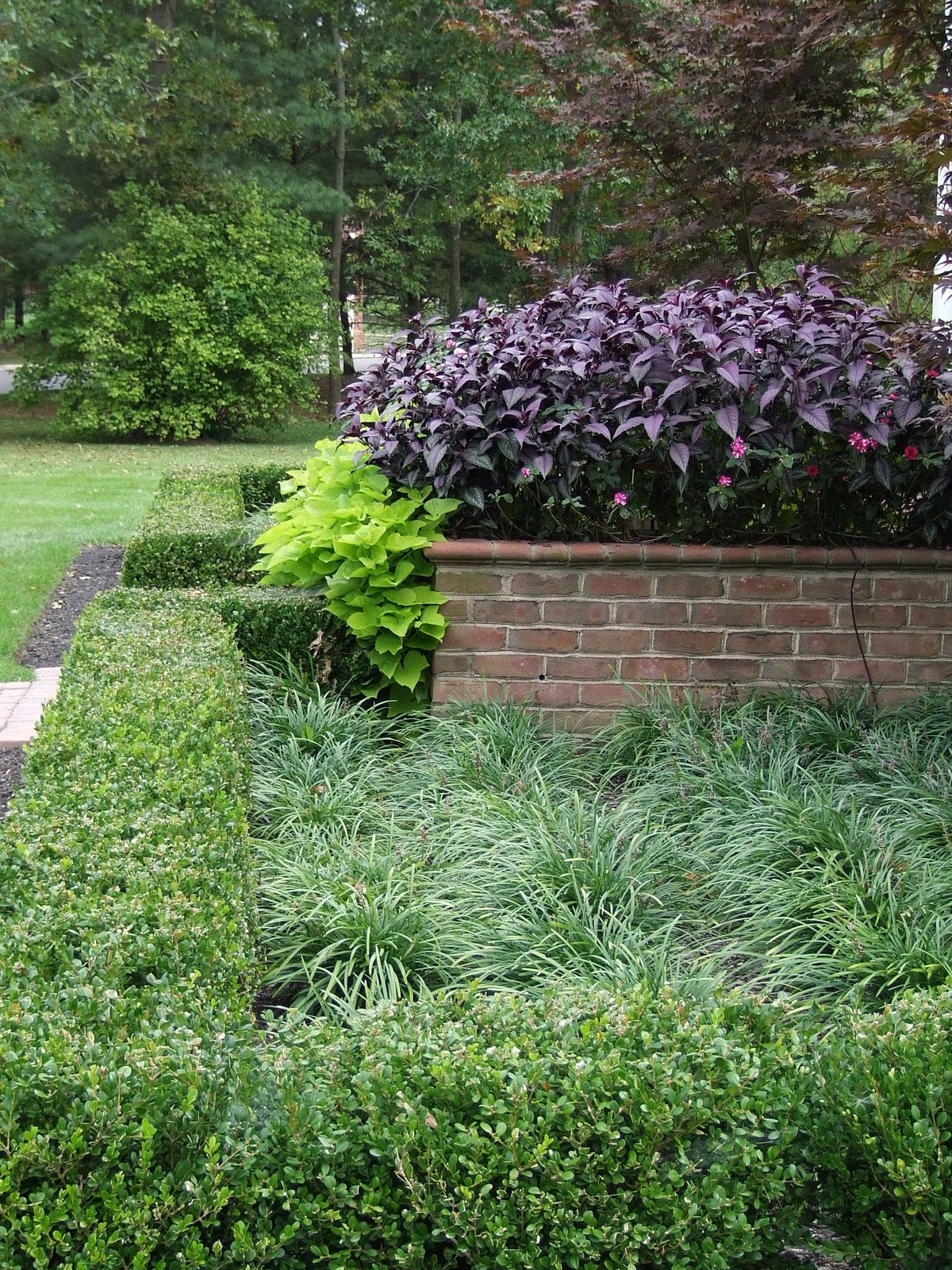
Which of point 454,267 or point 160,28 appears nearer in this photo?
point 160,28

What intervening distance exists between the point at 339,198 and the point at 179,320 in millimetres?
3916

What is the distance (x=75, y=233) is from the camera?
18516 mm

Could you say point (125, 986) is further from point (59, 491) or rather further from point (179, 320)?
point (179, 320)

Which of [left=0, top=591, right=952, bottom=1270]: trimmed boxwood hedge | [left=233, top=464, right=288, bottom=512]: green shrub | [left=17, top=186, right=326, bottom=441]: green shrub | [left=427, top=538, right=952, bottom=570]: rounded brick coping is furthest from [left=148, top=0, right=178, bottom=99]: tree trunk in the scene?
[left=0, top=591, right=952, bottom=1270]: trimmed boxwood hedge

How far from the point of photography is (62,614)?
6.94 meters

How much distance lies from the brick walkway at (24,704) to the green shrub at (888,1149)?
350cm

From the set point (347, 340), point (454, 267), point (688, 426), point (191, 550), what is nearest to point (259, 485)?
point (191, 550)

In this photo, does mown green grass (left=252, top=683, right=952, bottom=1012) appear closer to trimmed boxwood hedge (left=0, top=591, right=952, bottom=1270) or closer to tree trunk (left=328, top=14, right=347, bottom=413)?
trimmed boxwood hedge (left=0, top=591, right=952, bottom=1270)

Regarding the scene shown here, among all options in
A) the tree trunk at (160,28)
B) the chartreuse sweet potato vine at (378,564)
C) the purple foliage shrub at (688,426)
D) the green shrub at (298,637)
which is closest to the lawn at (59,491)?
the green shrub at (298,637)

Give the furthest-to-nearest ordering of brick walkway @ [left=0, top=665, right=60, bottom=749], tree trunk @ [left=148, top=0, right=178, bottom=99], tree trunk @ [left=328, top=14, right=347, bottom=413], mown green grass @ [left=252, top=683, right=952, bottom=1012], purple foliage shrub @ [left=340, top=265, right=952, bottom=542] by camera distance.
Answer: tree trunk @ [left=328, top=14, right=347, bottom=413] → tree trunk @ [left=148, top=0, right=178, bottom=99] → brick walkway @ [left=0, top=665, right=60, bottom=749] → purple foliage shrub @ [left=340, top=265, right=952, bottom=542] → mown green grass @ [left=252, top=683, right=952, bottom=1012]

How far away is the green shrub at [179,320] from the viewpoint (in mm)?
17703

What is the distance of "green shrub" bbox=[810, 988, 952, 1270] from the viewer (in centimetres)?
167

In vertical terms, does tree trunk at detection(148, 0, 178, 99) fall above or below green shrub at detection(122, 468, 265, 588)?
above

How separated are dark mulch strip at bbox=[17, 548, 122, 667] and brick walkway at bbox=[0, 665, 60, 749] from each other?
0.18m
